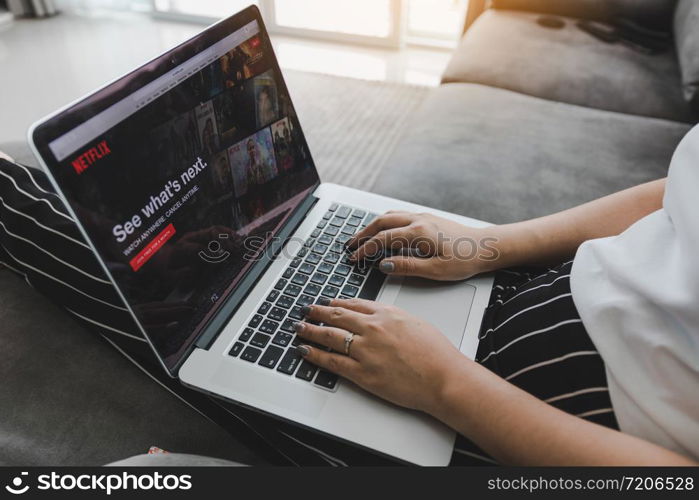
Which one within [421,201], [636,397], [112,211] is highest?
[112,211]

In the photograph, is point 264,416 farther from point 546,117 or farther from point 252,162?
point 546,117

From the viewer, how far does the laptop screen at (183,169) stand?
1.80 feet

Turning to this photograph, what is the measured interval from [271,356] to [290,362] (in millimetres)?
29

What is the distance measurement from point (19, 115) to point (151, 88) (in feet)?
7.23

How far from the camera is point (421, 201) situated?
1125 mm

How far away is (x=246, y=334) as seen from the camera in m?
0.71

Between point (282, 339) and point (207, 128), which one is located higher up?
point (207, 128)

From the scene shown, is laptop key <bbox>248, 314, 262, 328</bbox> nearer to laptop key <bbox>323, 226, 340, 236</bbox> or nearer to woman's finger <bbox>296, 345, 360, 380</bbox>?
woman's finger <bbox>296, 345, 360, 380</bbox>

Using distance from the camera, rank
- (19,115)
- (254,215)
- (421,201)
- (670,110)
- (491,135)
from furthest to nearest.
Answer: (19,115) → (670,110) → (491,135) → (421,201) → (254,215)

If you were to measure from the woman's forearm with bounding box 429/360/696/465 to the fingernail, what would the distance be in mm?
198

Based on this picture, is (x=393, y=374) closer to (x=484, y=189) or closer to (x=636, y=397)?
(x=636, y=397)

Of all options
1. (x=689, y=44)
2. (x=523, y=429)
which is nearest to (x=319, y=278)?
(x=523, y=429)

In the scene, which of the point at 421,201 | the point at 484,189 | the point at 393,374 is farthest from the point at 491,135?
the point at 393,374

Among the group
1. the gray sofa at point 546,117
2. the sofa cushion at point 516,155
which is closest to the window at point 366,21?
the gray sofa at point 546,117
